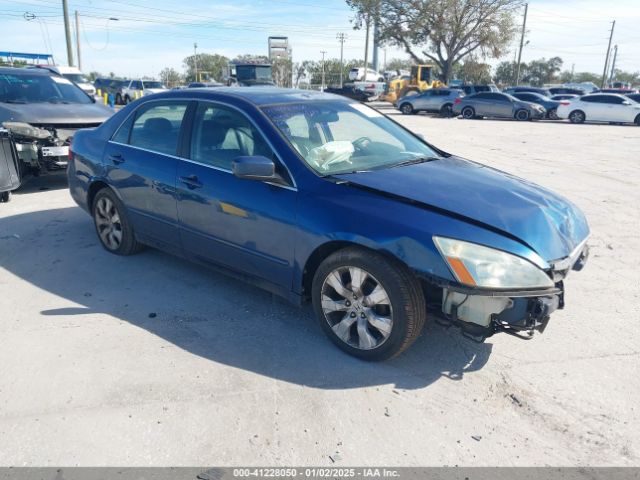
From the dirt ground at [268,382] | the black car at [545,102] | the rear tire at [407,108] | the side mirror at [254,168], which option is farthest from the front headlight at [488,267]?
the rear tire at [407,108]

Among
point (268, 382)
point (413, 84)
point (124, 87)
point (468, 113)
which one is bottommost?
point (268, 382)

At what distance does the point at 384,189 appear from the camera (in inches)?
129

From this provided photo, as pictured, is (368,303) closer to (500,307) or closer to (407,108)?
(500,307)

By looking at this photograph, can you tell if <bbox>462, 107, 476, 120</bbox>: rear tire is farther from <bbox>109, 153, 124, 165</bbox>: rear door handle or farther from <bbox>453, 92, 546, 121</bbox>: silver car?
<bbox>109, 153, 124, 165</bbox>: rear door handle

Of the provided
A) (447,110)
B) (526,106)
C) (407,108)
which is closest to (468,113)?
(447,110)

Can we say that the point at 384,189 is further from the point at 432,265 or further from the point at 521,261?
the point at 521,261

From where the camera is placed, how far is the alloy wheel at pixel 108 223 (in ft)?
16.7

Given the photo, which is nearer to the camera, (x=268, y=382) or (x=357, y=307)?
(x=268, y=382)

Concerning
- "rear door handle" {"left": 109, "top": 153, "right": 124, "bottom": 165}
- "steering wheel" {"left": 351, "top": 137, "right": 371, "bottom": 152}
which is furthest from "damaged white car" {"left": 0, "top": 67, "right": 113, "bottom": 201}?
"steering wheel" {"left": 351, "top": 137, "right": 371, "bottom": 152}

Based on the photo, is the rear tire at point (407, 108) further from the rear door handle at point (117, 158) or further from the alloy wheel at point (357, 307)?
the alloy wheel at point (357, 307)

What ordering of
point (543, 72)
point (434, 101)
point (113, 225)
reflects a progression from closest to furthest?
point (113, 225)
point (434, 101)
point (543, 72)

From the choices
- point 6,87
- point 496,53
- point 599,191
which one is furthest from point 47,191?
point 496,53

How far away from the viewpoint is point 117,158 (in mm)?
4863

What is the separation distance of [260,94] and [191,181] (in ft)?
3.01
